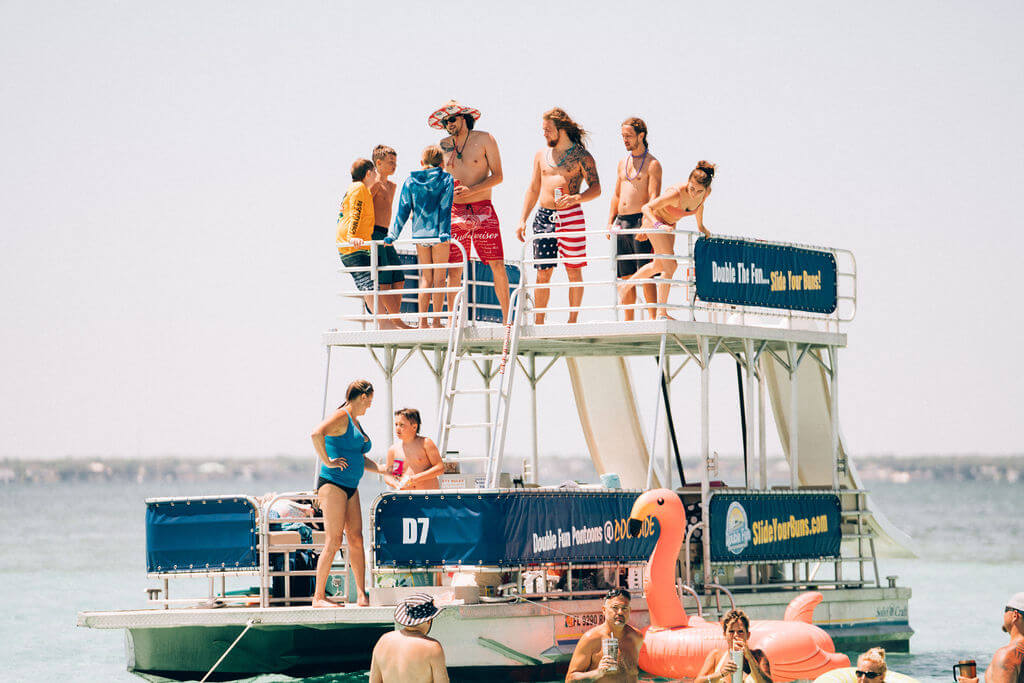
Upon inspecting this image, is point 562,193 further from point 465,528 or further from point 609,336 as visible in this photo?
point 465,528

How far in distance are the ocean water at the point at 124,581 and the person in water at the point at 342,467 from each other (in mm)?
3601

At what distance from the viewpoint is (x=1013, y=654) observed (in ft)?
37.1

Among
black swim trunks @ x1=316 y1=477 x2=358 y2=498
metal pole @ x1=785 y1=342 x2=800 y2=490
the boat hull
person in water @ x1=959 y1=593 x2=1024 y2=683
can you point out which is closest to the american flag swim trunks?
metal pole @ x1=785 y1=342 x2=800 y2=490

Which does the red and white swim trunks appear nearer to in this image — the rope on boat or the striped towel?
the striped towel

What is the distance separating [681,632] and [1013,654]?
4425mm

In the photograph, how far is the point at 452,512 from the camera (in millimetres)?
14891

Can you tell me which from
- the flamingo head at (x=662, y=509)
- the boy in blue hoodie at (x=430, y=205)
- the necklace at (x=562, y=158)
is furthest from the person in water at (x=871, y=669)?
the necklace at (x=562, y=158)

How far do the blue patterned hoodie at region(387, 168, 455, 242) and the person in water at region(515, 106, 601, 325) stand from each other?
101 centimetres

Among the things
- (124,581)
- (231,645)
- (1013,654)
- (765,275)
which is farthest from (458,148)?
(124,581)

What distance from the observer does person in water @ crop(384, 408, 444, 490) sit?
1566 cm

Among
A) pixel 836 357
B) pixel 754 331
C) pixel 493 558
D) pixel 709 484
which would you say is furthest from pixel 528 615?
pixel 836 357

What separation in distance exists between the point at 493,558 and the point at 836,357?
631 centimetres

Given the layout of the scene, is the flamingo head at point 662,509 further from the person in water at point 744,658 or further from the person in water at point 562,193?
the person in water at point 744,658

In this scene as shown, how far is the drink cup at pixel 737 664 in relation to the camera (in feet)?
39.7
